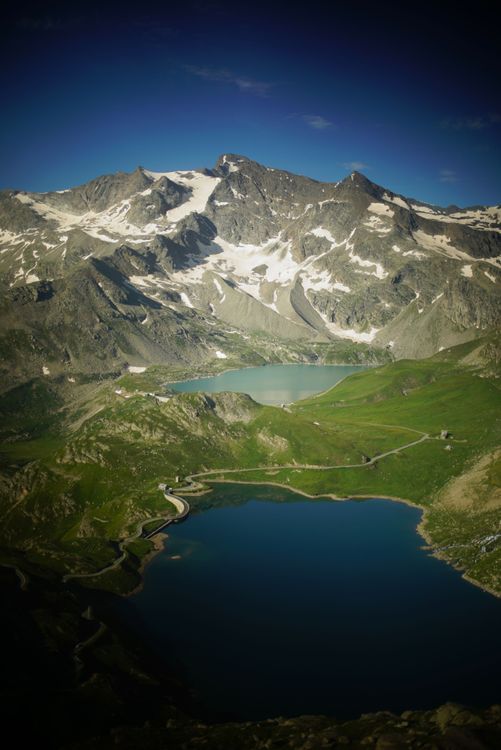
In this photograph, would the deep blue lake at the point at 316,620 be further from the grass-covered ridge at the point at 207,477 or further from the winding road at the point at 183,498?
the grass-covered ridge at the point at 207,477

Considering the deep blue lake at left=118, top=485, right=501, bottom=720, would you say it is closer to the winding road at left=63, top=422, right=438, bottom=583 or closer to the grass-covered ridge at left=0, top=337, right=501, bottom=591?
the winding road at left=63, top=422, right=438, bottom=583

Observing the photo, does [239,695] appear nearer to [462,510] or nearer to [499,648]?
[499,648]

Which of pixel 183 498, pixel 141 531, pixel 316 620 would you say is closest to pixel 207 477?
pixel 183 498

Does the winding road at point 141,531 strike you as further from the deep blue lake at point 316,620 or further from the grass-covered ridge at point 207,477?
the deep blue lake at point 316,620

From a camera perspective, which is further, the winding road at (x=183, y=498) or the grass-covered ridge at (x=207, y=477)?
the grass-covered ridge at (x=207, y=477)

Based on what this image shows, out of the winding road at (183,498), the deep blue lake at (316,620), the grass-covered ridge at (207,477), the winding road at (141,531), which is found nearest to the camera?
the deep blue lake at (316,620)

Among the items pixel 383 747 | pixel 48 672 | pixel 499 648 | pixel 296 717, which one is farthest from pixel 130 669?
pixel 499 648

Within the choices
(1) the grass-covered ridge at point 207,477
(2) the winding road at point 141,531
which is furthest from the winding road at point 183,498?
(1) the grass-covered ridge at point 207,477

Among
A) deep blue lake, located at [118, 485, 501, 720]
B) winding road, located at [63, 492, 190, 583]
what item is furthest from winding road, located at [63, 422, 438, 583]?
deep blue lake, located at [118, 485, 501, 720]

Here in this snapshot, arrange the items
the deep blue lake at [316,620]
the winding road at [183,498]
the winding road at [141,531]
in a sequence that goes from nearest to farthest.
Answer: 1. the deep blue lake at [316,620]
2. the winding road at [141,531]
3. the winding road at [183,498]
